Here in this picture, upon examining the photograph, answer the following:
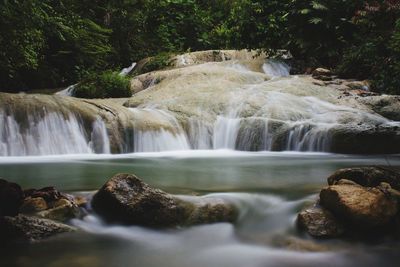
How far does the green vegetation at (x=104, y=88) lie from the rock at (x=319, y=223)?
10.6 metres

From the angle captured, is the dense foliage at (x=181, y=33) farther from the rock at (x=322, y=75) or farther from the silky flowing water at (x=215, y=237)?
the silky flowing water at (x=215, y=237)

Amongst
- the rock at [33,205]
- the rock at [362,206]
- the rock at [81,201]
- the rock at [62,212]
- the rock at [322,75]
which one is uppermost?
the rock at [362,206]

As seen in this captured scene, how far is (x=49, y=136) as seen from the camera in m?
8.84

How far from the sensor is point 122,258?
3.26 meters

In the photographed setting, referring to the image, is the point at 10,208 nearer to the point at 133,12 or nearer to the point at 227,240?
the point at 227,240

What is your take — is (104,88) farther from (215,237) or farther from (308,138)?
(215,237)

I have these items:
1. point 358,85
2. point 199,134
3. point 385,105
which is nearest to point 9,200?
point 199,134

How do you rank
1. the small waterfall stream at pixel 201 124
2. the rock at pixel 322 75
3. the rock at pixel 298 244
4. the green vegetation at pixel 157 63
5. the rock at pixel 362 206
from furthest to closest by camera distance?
the green vegetation at pixel 157 63 → the rock at pixel 322 75 → the small waterfall stream at pixel 201 124 → the rock at pixel 362 206 → the rock at pixel 298 244

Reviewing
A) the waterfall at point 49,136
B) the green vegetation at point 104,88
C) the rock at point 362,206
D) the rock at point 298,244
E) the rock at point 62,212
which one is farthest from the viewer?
the green vegetation at point 104,88

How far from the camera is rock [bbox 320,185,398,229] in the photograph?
3.40 m

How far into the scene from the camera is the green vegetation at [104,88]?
13242 mm

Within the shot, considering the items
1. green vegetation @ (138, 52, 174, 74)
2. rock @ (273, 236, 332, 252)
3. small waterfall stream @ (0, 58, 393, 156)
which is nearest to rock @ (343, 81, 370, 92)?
small waterfall stream @ (0, 58, 393, 156)

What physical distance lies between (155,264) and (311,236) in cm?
131

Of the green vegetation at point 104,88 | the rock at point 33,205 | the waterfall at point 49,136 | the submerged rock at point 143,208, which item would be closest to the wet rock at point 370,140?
the waterfall at point 49,136
